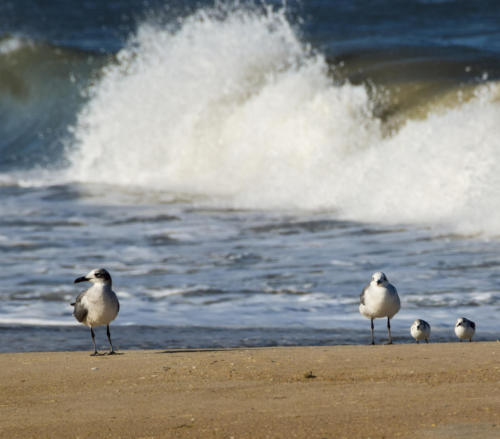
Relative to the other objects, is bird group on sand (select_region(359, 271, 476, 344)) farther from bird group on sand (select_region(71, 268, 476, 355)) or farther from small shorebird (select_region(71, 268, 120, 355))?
small shorebird (select_region(71, 268, 120, 355))

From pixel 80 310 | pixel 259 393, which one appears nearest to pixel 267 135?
pixel 80 310

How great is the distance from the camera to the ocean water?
8430 millimetres

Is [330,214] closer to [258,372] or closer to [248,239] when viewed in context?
[248,239]

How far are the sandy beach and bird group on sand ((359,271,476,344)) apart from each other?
0.40 meters

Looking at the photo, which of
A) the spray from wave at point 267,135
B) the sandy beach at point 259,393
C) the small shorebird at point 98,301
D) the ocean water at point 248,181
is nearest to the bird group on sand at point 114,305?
the small shorebird at point 98,301

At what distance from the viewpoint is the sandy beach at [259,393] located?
4285mm

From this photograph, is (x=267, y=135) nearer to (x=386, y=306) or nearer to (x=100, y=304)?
(x=386, y=306)

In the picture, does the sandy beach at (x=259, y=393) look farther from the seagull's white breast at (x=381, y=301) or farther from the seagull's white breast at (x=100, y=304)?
the seagull's white breast at (x=381, y=301)

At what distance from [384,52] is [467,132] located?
8.93 meters

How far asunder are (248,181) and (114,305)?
1138cm

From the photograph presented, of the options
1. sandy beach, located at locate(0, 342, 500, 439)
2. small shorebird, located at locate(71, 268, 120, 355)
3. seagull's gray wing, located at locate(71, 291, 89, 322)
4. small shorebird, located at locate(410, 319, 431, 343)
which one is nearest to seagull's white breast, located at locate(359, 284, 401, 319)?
small shorebird, located at locate(410, 319, 431, 343)

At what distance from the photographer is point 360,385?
16.6ft

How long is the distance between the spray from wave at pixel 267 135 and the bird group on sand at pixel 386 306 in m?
5.16

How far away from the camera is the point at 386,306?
6.54m
